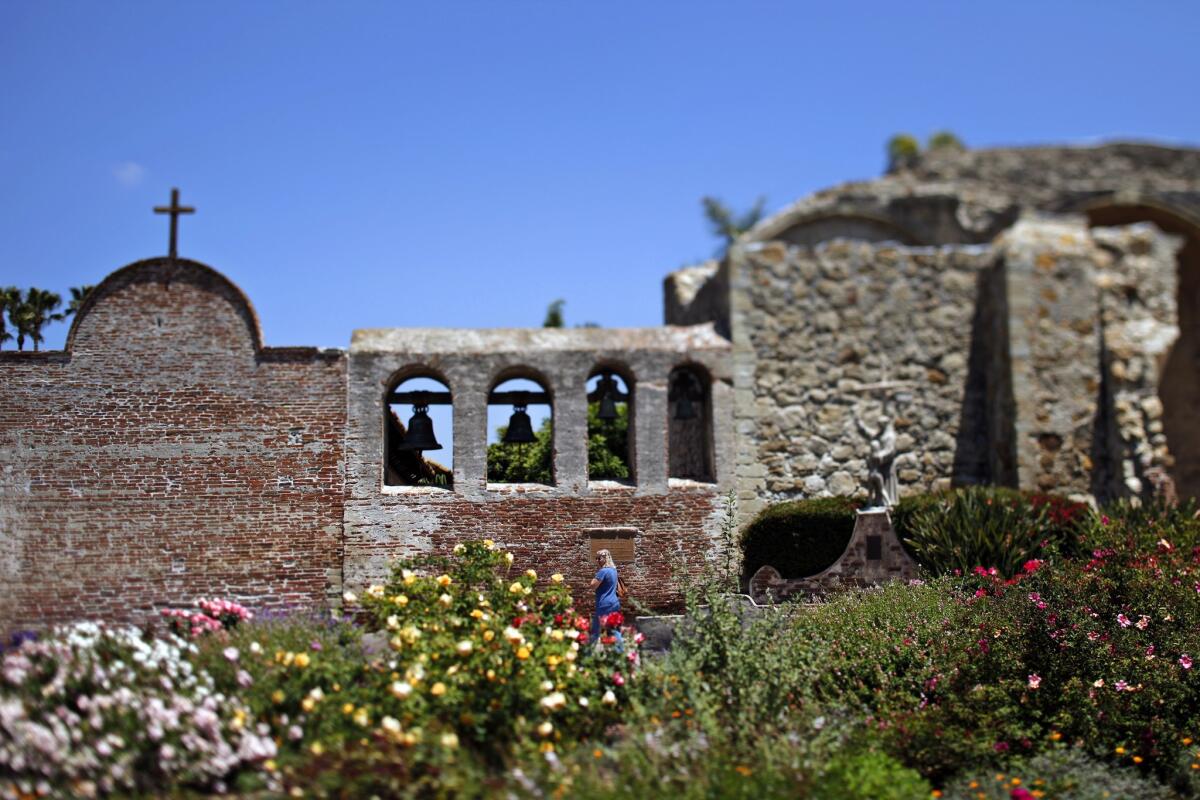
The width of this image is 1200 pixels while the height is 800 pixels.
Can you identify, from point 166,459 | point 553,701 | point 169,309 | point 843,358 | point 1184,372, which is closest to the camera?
point 553,701

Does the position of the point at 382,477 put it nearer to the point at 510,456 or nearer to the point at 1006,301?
the point at 510,456

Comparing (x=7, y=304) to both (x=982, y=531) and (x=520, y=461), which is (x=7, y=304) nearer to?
(x=520, y=461)

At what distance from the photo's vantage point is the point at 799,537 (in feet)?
41.3

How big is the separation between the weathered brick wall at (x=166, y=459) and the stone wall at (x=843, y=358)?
4.81m

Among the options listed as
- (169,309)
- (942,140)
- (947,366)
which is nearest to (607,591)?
(169,309)

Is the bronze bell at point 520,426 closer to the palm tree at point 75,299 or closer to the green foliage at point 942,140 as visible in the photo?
the palm tree at point 75,299

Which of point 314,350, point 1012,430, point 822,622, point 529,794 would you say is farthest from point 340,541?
point 1012,430

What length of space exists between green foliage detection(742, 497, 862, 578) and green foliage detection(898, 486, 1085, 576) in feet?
2.15

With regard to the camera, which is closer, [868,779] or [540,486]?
[868,779]

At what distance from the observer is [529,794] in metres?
6.59

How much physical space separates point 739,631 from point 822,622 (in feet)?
5.80

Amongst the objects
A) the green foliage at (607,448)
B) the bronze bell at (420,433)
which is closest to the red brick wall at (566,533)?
the bronze bell at (420,433)

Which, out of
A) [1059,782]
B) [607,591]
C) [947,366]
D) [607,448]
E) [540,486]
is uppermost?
[947,366]

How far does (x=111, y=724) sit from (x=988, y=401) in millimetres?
11056
